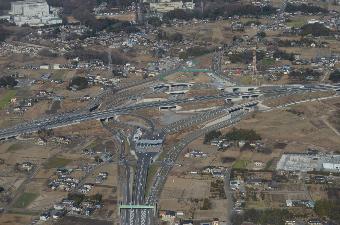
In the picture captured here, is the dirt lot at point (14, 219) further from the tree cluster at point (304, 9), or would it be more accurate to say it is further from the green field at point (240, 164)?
the tree cluster at point (304, 9)

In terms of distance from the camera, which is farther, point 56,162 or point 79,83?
point 79,83

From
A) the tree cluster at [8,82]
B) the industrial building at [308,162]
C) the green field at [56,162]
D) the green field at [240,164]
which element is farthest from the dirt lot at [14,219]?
the tree cluster at [8,82]

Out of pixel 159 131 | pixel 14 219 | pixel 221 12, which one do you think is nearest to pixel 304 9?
pixel 221 12

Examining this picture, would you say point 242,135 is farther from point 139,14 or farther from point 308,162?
point 139,14

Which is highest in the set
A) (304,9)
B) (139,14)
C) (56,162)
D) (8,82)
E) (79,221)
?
(304,9)

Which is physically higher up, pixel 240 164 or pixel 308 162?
pixel 308 162

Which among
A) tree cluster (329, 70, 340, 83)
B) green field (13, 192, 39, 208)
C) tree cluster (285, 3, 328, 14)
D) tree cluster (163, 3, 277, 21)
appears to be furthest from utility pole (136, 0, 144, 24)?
green field (13, 192, 39, 208)

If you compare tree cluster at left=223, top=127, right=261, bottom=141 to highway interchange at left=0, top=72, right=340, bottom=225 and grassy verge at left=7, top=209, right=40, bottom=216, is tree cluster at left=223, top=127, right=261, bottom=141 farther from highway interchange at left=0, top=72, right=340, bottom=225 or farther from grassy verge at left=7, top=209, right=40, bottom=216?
grassy verge at left=7, top=209, right=40, bottom=216
